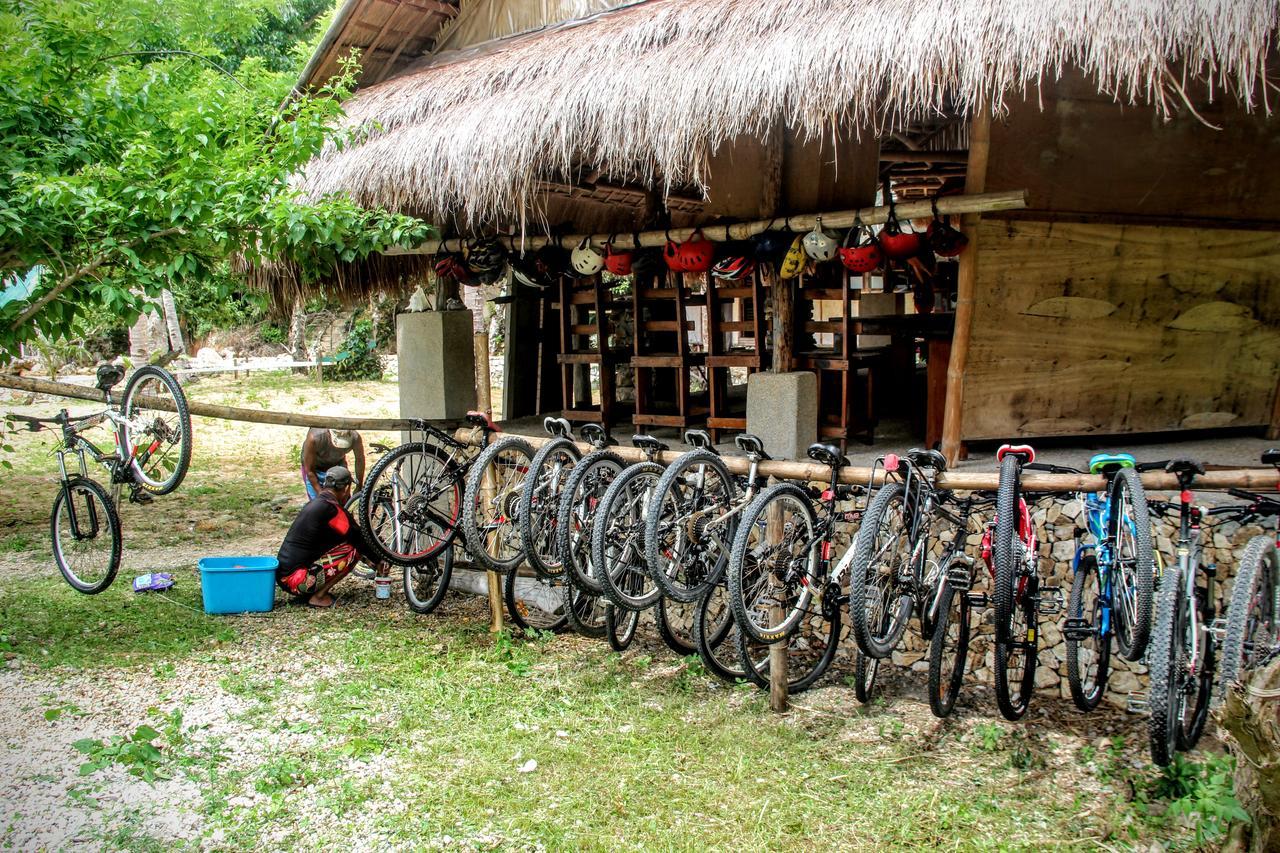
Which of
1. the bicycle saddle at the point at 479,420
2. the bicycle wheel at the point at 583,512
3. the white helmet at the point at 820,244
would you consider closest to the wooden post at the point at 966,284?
the white helmet at the point at 820,244

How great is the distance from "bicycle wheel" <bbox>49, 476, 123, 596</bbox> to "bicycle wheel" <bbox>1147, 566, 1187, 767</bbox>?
6.14 meters

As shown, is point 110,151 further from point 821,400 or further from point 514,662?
point 821,400

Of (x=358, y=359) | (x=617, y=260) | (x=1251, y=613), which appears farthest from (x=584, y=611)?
(x=358, y=359)

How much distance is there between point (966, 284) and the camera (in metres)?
5.94

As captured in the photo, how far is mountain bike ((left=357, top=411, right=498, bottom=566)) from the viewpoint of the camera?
6188 millimetres

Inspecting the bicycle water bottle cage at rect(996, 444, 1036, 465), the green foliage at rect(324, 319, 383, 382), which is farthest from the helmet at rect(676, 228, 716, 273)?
the green foliage at rect(324, 319, 383, 382)

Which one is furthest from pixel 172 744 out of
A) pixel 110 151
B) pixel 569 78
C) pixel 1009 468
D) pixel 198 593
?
pixel 569 78

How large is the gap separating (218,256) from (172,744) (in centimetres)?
272

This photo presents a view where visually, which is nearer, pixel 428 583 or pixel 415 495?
pixel 415 495

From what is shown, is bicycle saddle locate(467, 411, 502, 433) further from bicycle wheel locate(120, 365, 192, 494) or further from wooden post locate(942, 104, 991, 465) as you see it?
wooden post locate(942, 104, 991, 465)

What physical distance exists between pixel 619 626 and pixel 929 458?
7.43 feet

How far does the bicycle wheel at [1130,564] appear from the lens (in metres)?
4.11

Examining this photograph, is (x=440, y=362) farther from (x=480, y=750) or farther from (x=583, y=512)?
(x=480, y=750)

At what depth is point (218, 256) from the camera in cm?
573
